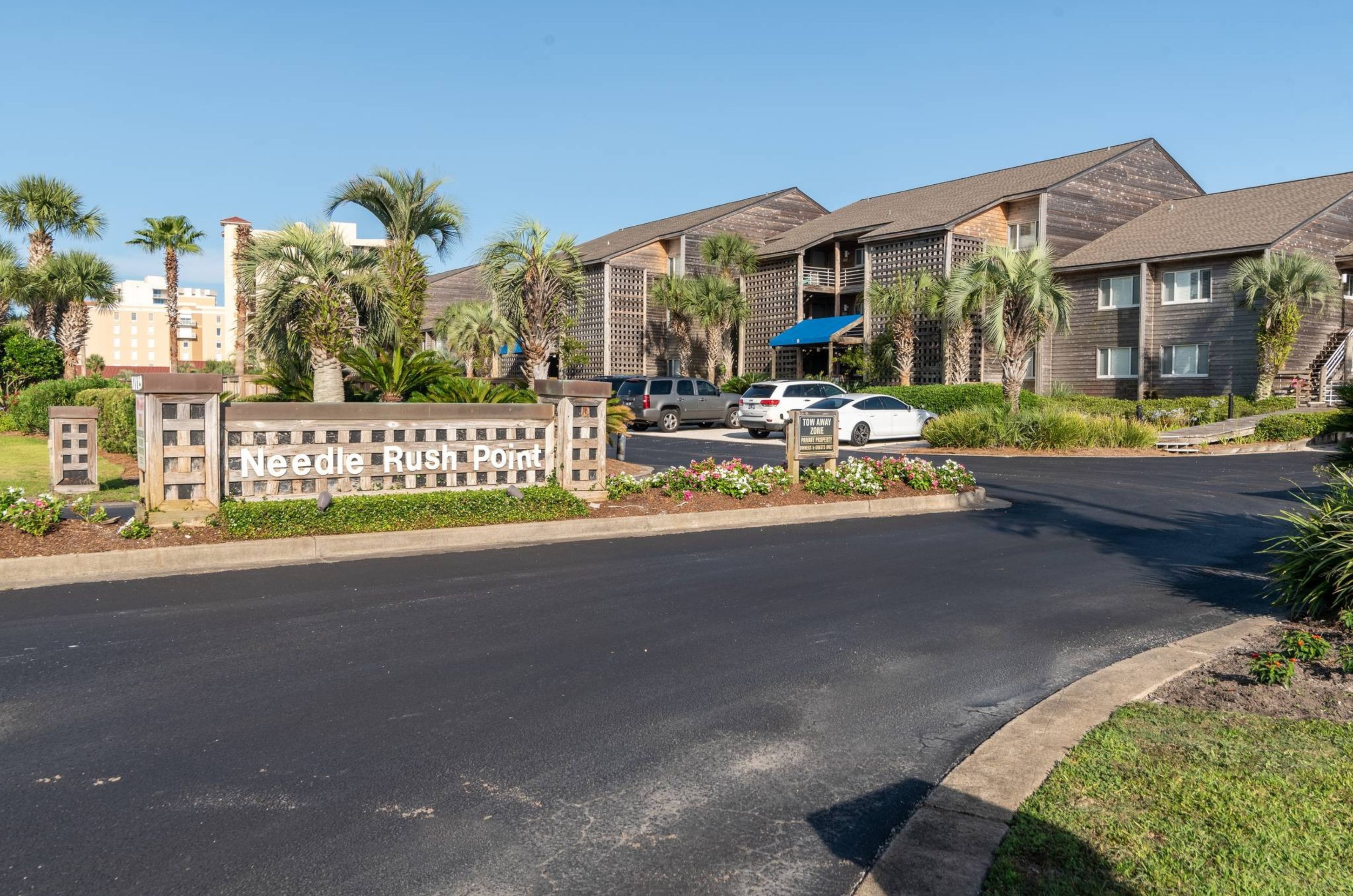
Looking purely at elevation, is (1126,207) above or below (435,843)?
above

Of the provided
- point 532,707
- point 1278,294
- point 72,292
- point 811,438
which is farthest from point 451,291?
point 532,707

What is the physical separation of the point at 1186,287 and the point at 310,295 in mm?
28150

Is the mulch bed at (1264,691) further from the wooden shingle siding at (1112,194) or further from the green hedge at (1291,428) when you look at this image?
the wooden shingle siding at (1112,194)

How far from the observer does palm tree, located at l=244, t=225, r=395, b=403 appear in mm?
20344

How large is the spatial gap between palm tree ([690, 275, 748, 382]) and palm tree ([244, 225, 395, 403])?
22427mm

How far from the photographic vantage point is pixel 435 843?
4.03 metres

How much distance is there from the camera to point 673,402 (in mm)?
32438

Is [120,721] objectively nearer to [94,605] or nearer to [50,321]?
[94,605]

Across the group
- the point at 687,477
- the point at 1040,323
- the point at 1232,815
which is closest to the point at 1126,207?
the point at 1040,323

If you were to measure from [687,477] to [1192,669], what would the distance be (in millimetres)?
8090

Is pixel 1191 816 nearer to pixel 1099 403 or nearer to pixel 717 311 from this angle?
pixel 1099 403

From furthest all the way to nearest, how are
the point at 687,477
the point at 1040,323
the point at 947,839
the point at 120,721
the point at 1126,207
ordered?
the point at 1126,207 → the point at 1040,323 → the point at 687,477 → the point at 120,721 → the point at 947,839

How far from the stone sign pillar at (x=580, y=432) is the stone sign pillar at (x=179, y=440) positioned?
3862mm

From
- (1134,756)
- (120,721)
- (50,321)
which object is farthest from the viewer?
(50,321)
